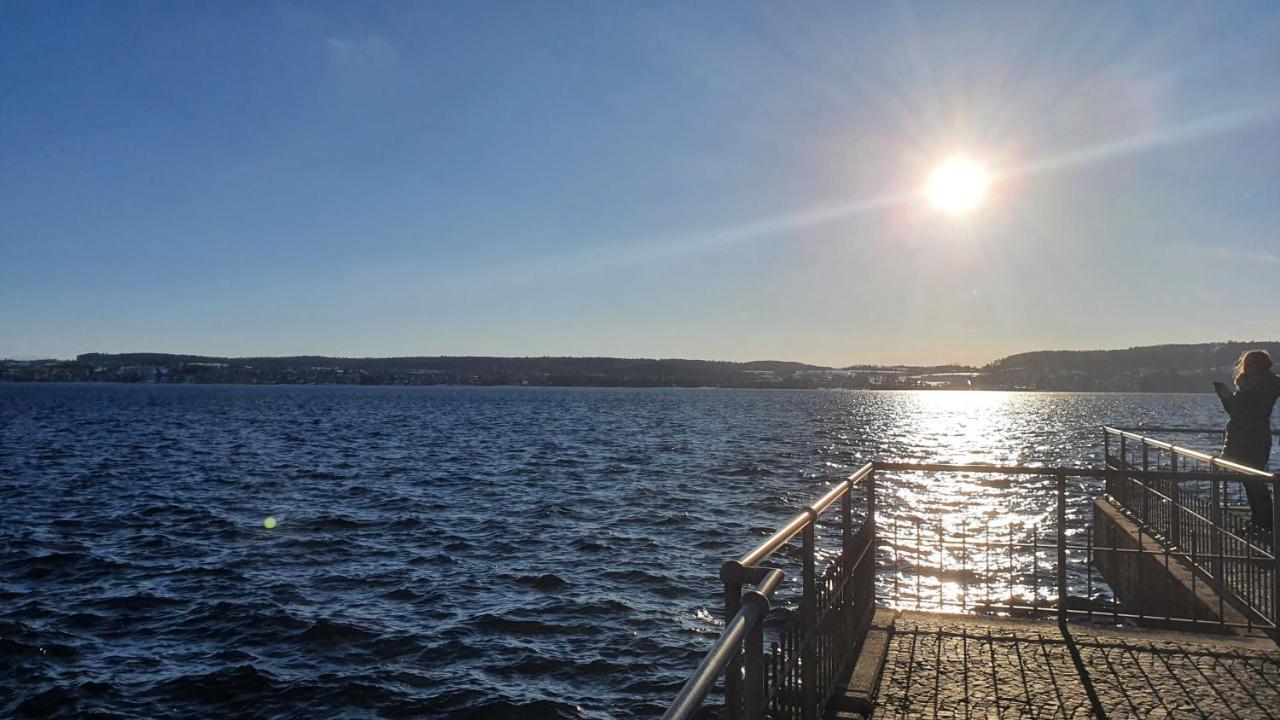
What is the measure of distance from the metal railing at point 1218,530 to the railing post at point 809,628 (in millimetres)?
3525

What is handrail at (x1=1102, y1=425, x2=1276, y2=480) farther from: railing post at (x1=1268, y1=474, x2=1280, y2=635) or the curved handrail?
the curved handrail

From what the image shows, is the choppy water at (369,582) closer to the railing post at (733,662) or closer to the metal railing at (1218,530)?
the metal railing at (1218,530)

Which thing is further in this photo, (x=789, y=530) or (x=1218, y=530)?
(x=1218, y=530)

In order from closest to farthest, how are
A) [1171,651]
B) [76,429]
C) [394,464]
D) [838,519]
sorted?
[1171,651], [838,519], [394,464], [76,429]

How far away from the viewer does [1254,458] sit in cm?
927

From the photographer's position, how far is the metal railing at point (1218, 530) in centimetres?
686

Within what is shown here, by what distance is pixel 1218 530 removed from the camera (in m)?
7.34

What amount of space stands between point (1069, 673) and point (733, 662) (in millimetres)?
4268

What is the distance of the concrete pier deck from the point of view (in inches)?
207

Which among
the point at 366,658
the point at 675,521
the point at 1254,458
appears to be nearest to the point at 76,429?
the point at 675,521

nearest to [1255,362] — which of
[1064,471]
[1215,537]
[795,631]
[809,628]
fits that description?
[1215,537]

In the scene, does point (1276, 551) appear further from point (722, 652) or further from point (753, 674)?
point (722, 652)

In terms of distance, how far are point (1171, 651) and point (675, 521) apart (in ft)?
54.3

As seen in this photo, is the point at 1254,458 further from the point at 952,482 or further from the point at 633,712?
the point at 952,482
